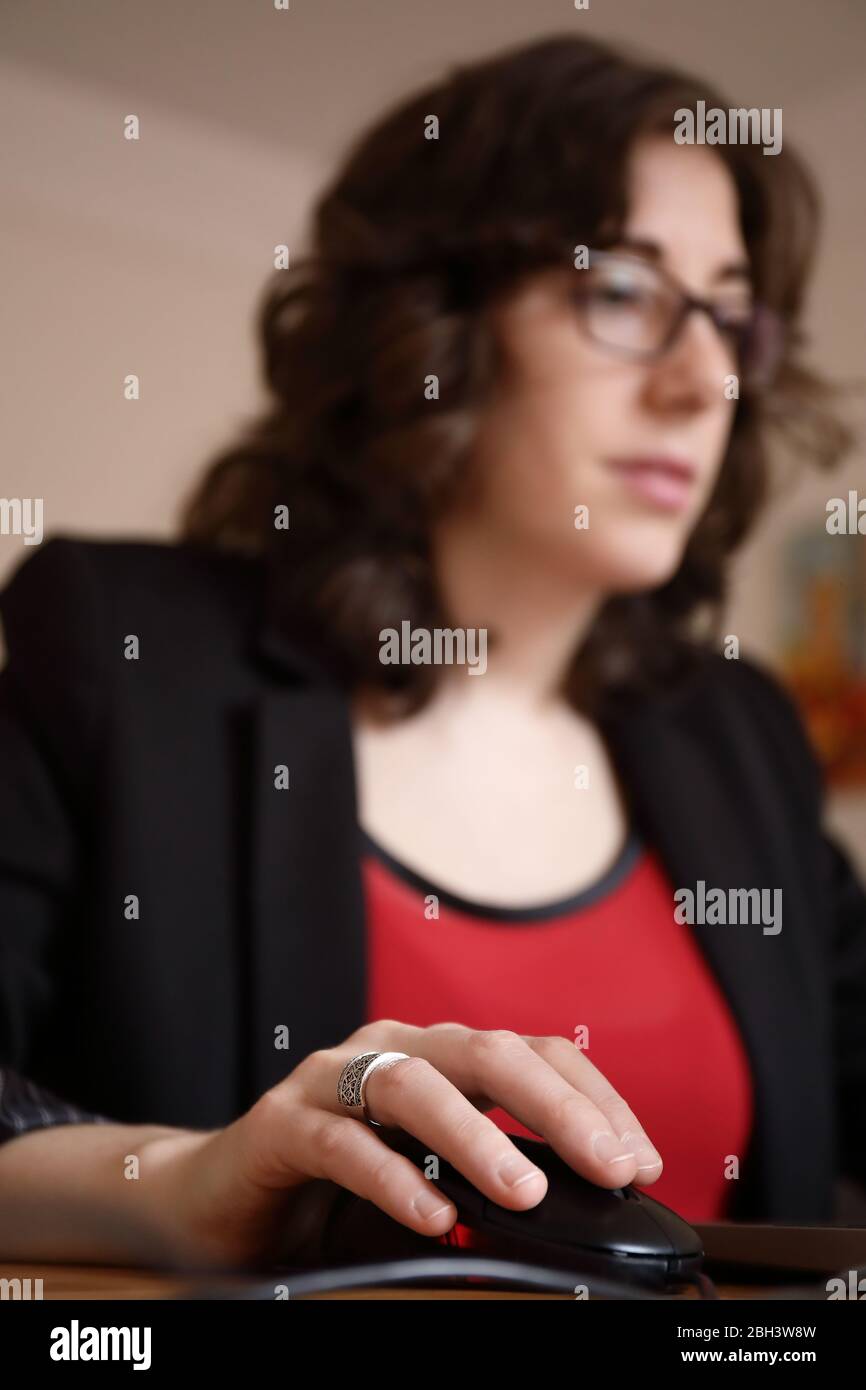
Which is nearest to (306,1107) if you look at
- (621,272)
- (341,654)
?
(341,654)

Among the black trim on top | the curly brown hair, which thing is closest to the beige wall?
the curly brown hair

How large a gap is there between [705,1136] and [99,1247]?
0.46m

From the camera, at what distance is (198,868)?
631mm

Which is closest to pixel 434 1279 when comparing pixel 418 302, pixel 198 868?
pixel 198 868

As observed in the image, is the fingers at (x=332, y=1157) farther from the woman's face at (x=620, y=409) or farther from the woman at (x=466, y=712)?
the woman's face at (x=620, y=409)

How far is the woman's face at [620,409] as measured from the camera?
70cm

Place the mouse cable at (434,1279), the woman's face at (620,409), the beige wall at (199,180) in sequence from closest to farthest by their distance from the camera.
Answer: the mouse cable at (434,1279) → the woman's face at (620,409) → the beige wall at (199,180)

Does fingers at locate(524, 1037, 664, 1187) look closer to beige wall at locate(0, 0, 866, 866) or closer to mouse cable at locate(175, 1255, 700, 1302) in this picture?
mouse cable at locate(175, 1255, 700, 1302)

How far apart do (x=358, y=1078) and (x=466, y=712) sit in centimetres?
48

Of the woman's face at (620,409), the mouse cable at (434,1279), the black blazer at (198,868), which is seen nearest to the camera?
the mouse cable at (434,1279)

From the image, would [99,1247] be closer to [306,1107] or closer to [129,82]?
[306,1107]

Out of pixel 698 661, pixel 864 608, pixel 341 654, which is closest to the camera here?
pixel 341 654

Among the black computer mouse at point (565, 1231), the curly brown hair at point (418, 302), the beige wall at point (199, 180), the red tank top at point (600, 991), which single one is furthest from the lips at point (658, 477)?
the black computer mouse at point (565, 1231)

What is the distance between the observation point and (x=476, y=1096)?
0.33 metres
